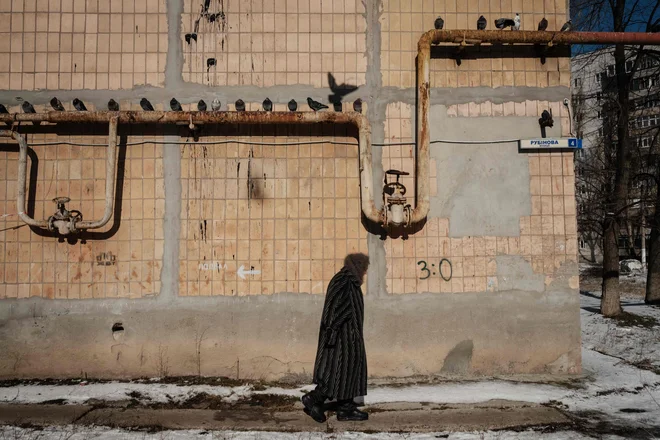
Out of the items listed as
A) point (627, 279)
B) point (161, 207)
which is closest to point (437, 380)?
point (161, 207)

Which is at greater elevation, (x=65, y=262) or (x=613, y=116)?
(x=613, y=116)

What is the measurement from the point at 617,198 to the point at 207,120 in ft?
30.8

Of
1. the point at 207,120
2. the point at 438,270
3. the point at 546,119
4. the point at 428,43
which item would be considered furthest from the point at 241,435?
the point at 546,119

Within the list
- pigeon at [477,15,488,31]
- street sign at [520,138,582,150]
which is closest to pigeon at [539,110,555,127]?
street sign at [520,138,582,150]

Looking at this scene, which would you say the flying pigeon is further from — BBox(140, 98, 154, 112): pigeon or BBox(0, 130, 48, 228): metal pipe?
BBox(0, 130, 48, 228): metal pipe

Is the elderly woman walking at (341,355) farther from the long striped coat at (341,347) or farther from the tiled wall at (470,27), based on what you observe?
the tiled wall at (470,27)

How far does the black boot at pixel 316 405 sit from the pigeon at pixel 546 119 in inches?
168

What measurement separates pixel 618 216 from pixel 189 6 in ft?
31.5

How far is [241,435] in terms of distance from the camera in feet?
15.6

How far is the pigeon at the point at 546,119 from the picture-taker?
255 inches

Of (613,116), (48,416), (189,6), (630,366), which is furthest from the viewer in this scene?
(613,116)

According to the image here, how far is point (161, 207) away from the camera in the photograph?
21.3 ft

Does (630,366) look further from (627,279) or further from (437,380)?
(627,279)

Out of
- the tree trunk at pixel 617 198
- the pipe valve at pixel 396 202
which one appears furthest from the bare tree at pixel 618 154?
the pipe valve at pixel 396 202
